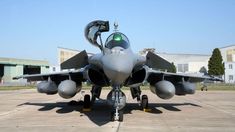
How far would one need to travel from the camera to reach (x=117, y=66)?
8641 millimetres

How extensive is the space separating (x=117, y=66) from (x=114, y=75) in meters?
0.32

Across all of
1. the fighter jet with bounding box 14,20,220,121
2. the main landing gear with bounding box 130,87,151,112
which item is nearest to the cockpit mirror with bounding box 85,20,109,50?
the fighter jet with bounding box 14,20,220,121

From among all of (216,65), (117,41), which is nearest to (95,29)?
(117,41)

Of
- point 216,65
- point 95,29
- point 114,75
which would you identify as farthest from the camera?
point 216,65

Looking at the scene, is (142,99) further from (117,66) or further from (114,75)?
(117,66)

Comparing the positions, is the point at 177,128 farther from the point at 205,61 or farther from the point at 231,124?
the point at 205,61

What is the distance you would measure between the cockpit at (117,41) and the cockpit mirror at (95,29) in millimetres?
293

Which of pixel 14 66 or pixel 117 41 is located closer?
pixel 117 41

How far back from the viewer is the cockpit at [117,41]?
10.1m

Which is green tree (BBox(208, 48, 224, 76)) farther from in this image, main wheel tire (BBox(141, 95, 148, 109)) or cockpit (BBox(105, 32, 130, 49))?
cockpit (BBox(105, 32, 130, 49))

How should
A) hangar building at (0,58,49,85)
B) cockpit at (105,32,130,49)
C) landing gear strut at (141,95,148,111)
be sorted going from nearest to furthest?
cockpit at (105,32,130,49) → landing gear strut at (141,95,148,111) → hangar building at (0,58,49,85)

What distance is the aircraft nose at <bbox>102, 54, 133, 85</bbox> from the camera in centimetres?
866

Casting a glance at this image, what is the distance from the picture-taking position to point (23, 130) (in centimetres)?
862

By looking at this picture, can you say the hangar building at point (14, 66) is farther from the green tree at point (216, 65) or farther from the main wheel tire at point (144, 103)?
the main wheel tire at point (144, 103)
